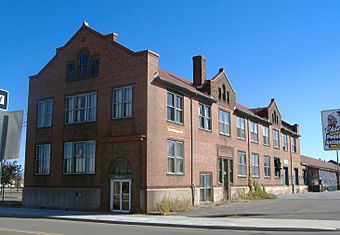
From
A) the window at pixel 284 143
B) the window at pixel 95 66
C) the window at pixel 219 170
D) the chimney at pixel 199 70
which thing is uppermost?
the chimney at pixel 199 70

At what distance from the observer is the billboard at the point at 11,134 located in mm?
7449

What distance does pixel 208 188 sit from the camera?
31531 millimetres

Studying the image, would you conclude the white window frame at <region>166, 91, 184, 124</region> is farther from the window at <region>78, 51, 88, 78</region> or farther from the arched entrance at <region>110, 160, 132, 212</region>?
the window at <region>78, 51, 88, 78</region>

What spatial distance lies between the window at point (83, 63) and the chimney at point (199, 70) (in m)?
9.98

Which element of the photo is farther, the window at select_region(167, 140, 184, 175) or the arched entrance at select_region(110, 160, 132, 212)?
the window at select_region(167, 140, 184, 175)

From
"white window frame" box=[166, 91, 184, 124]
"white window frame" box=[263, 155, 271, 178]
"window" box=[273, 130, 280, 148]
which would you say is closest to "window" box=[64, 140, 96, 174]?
"white window frame" box=[166, 91, 184, 124]

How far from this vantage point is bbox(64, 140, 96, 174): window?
27812 millimetres

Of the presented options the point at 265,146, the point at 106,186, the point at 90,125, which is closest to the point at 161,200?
the point at 106,186

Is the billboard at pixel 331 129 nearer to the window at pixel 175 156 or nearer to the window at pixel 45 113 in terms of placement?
the window at pixel 175 156

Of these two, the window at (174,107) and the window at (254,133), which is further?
the window at (254,133)

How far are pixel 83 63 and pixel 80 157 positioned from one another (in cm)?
679

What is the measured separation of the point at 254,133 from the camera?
4247cm

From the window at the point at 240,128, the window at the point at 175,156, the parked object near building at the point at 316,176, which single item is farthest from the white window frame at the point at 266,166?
the window at the point at 175,156

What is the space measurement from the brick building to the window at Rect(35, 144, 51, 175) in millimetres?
58
